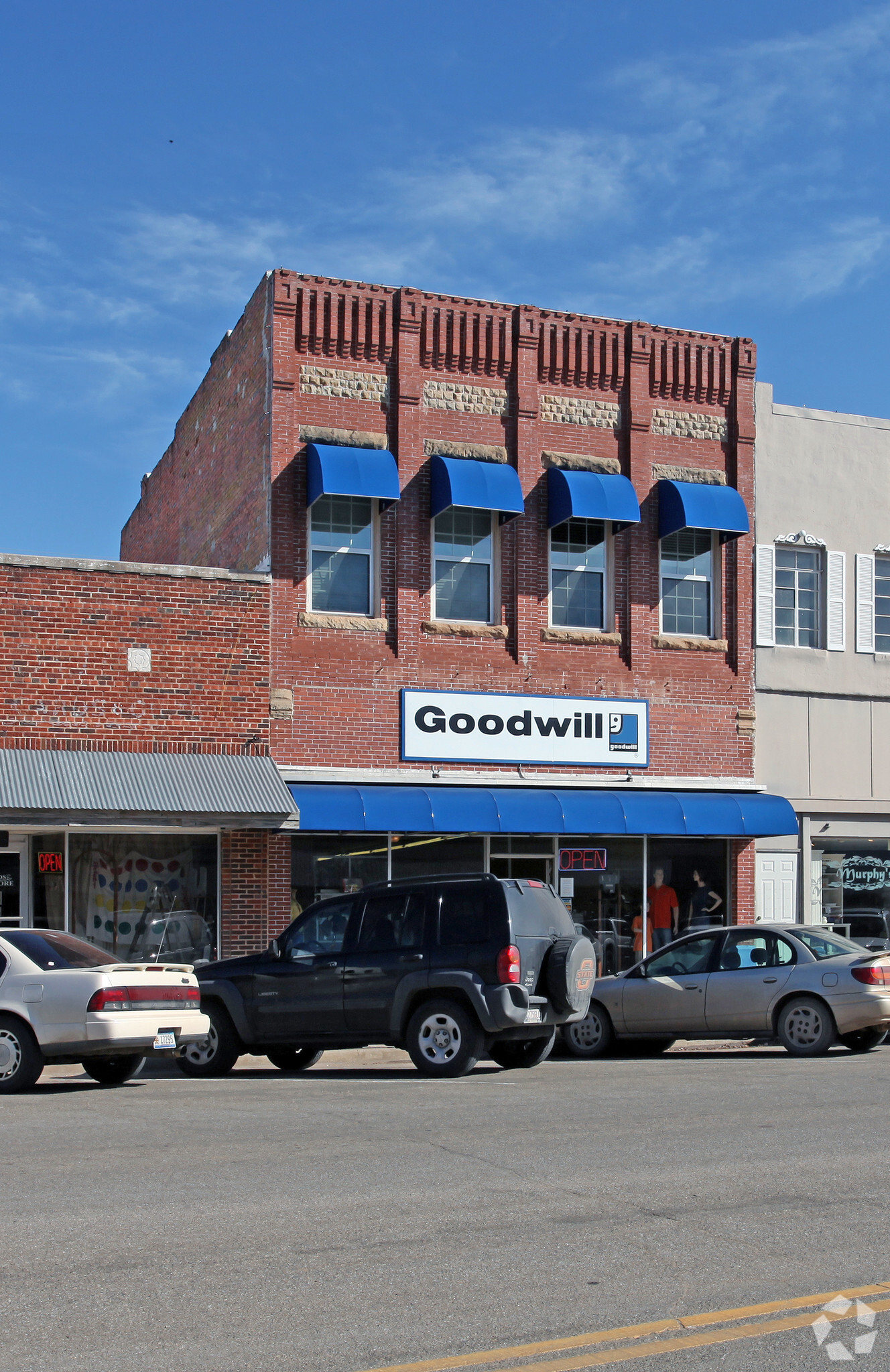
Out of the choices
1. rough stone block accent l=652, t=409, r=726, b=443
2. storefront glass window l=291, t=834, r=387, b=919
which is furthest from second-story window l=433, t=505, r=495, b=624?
storefront glass window l=291, t=834, r=387, b=919

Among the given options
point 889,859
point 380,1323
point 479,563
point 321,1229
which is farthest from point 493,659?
point 380,1323

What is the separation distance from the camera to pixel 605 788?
862 inches

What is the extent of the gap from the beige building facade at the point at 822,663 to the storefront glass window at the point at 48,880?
10.7 m

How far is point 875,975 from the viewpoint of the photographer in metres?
15.0

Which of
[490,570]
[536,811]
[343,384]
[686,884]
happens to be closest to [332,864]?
[536,811]

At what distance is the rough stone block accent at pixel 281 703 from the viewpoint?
20266 mm

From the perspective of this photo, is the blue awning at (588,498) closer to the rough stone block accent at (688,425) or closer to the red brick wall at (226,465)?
the rough stone block accent at (688,425)

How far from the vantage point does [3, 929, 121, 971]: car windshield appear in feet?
42.1

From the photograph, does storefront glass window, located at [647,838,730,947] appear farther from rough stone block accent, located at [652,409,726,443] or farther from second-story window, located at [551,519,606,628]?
rough stone block accent, located at [652,409,726,443]

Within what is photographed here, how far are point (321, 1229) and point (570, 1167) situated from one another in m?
2.06

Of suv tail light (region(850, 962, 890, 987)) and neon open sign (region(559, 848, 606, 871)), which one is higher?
neon open sign (region(559, 848, 606, 871))

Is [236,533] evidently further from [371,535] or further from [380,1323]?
[380,1323]

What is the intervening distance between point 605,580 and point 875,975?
29.7 ft

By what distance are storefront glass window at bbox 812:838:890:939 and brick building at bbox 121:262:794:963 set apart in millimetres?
1546
